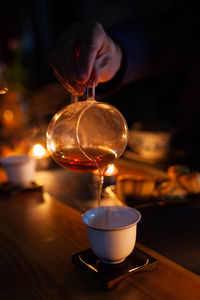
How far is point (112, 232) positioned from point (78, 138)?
265 mm

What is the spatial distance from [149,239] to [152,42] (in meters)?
1.28

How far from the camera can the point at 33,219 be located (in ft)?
2.89

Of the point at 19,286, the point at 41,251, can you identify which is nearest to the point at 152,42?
the point at 41,251

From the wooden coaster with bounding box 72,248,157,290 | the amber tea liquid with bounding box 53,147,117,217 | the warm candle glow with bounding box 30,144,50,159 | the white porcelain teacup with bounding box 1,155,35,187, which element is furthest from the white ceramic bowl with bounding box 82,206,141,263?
the warm candle glow with bounding box 30,144,50,159

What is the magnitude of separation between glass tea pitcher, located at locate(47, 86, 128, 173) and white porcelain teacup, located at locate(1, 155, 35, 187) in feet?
1.18

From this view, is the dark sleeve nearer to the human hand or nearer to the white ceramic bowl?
the human hand

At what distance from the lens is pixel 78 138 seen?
2.45ft

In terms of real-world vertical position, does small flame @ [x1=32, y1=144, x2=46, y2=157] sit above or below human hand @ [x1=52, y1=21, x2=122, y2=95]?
below

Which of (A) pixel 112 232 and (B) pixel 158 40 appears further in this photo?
(B) pixel 158 40

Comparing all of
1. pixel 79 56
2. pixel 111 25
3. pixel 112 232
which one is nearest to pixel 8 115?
pixel 111 25

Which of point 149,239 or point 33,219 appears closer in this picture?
point 149,239

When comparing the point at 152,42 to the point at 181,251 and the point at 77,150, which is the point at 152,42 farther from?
the point at 181,251

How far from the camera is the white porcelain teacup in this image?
1094 mm

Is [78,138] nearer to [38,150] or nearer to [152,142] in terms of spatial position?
[38,150]
